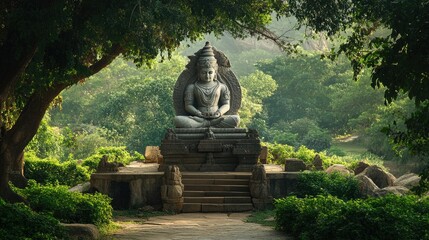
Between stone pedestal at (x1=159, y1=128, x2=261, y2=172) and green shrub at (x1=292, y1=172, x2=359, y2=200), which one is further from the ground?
stone pedestal at (x1=159, y1=128, x2=261, y2=172)

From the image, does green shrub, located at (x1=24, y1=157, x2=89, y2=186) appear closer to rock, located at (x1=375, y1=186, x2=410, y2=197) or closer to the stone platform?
the stone platform

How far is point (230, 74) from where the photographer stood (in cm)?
2102

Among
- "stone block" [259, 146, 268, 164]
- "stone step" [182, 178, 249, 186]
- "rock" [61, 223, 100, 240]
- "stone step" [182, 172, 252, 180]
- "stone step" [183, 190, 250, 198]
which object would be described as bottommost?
"rock" [61, 223, 100, 240]

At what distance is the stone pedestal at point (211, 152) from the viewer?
60.2ft

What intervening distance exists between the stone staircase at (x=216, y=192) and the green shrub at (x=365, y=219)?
4.05 metres

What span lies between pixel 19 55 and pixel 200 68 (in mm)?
9541

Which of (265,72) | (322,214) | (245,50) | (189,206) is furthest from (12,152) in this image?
(245,50)

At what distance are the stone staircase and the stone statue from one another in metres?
2.50

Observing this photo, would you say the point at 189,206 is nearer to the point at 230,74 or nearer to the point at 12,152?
the point at 12,152

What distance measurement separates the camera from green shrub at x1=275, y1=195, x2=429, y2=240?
993 cm

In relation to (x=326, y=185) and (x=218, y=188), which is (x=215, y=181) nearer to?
(x=218, y=188)

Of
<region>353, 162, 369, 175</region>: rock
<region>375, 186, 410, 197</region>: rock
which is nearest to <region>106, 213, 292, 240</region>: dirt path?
<region>375, 186, 410, 197</region>: rock

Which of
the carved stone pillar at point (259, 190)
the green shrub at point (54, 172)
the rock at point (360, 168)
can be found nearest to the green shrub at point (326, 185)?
the carved stone pillar at point (259, 190)

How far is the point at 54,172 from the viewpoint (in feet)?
71.2
